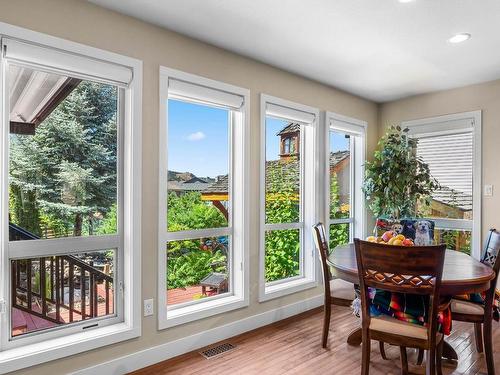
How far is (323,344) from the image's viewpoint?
2.80m

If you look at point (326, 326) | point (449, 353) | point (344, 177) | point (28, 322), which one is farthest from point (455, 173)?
point (28, 322)

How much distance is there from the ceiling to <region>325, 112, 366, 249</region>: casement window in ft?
2.39

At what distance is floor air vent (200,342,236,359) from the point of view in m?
2.66

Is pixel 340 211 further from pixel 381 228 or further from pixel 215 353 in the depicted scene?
pixel 215 353

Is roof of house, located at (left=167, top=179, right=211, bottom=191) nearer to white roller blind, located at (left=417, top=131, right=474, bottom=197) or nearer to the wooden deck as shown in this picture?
the wooden deck

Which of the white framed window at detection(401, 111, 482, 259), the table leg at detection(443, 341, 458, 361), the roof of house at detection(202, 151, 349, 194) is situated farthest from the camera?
the white framed window at detection(401, 111, 482, 259)

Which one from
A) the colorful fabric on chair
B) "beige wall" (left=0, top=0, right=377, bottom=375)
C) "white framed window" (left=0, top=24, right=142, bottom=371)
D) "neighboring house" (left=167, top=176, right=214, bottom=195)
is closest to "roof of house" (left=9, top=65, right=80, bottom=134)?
"white framed window" (left=0, top=24, right=142, bottom=371)

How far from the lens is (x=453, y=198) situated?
4109 mm

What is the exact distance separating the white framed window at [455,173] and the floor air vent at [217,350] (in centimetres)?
292

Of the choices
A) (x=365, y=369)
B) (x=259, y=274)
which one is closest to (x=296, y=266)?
(x=259, y=274)

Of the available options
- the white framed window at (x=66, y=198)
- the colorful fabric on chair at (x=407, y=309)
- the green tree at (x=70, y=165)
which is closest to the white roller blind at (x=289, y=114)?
the white framed window at (x=66, y=198)

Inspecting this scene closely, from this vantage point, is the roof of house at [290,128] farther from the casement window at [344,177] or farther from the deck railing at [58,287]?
the deck railing at [58,287]

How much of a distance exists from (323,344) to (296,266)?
111cm

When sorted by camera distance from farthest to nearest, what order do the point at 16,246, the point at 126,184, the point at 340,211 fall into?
the point at 340,211, the point at 126,184, the point at 16,246
